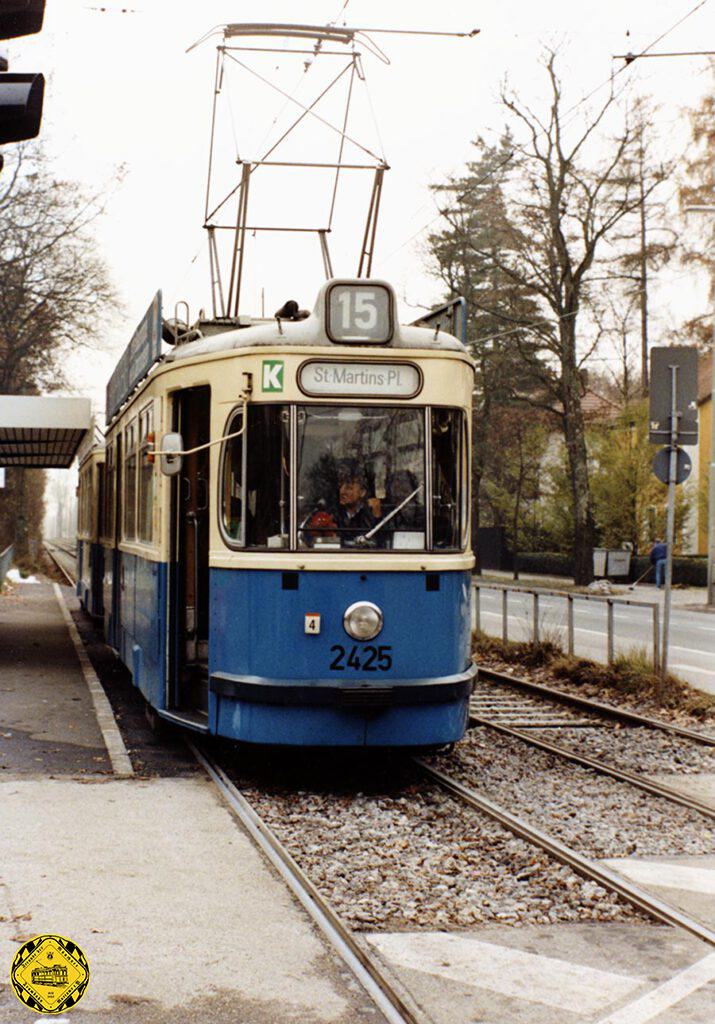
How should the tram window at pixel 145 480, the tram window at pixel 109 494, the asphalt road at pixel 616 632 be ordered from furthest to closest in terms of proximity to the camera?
the asphalt road at pixel 616 632 < the tram window at pixel 109 494 < the tram window at pixel 145 480

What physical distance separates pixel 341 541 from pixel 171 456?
4.48 feet

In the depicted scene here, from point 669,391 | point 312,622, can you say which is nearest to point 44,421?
point 669,391

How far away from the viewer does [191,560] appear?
1008cm

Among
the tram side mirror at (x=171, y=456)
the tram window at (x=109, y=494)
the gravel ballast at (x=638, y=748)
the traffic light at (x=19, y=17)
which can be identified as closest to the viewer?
the traffic light at (x=19, y=17)

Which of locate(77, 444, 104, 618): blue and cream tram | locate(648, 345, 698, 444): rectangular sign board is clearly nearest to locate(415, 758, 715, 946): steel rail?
locate(648, 345, 698, 444): rectangular sign board

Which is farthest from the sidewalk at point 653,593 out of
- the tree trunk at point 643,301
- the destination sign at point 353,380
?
the destination sign at point 353,380

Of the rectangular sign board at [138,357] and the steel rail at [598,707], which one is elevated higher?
the rectangular sign board at [138,357]

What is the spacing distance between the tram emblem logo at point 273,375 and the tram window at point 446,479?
1.00 m

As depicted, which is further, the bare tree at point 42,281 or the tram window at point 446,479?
the bare tree at point 42,281

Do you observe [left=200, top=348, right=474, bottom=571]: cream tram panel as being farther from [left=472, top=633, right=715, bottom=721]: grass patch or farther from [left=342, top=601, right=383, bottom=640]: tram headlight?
[left=472, top=633, right=715, bottom=721]: grass patch

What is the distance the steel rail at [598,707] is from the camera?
11.4 m

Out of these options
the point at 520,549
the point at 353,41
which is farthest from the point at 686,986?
the point at 520,549

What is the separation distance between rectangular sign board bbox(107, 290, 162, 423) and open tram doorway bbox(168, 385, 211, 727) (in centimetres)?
60

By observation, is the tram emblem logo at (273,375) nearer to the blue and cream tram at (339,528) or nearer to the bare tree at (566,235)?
the blue and cream tram at (339,528)
